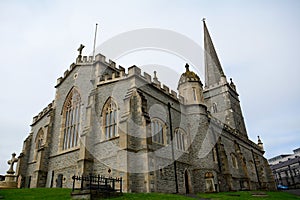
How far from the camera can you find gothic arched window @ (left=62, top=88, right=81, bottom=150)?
897 inches

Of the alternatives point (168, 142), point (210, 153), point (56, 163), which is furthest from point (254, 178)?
point (56, 163)

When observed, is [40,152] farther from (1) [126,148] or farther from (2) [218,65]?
(2) [218,65]

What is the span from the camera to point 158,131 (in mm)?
20984

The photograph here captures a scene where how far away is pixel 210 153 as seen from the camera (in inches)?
928

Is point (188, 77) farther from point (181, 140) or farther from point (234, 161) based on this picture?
point (234, 161)

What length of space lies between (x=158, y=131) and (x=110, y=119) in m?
4.26

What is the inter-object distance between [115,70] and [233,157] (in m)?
19.9

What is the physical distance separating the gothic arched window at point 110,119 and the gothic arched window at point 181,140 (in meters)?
6.36

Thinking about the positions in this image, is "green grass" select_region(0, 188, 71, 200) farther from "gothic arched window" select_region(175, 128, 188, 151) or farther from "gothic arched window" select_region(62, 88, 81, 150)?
"gothic arched window" select_region(175, 128, 188, 151)

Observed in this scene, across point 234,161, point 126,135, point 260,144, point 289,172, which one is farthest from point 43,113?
point 289,172

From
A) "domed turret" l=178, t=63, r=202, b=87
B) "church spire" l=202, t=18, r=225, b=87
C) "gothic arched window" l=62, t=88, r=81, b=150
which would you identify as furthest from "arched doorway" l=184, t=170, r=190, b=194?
"church spire" l=202, t=18, r=225, b=87

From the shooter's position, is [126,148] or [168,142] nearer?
[126,148]

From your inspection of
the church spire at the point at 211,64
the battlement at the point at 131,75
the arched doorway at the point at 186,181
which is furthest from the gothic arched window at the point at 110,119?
the church spire at the point at 211,64

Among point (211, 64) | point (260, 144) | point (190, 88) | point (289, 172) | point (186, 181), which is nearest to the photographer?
point (186, 181)
